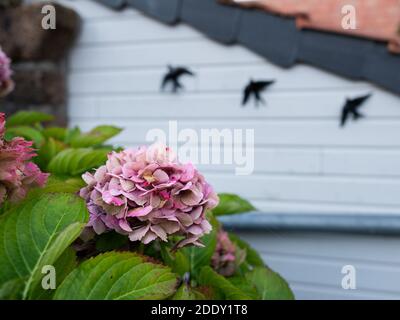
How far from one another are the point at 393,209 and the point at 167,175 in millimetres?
1378

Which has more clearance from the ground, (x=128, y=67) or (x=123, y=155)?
(x=128, y=67)

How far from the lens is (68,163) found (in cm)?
104

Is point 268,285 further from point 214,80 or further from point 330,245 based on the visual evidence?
point 214,80

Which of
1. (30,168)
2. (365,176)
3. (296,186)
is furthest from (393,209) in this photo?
(30,168)

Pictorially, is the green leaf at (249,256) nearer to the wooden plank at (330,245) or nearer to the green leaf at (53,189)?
the green leaf at (53,189)

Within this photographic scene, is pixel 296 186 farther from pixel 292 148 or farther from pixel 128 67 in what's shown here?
pixel 128 67

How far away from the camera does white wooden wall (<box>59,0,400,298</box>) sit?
6.07ft

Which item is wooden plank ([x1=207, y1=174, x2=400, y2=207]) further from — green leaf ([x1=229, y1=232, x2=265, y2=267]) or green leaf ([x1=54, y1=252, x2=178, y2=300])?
green leaf ([x1=54, y1=252, x2=178, y2=300])

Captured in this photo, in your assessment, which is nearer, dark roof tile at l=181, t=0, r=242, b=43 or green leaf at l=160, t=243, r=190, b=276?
green leaf at l=160, t=243, r=190, b=276

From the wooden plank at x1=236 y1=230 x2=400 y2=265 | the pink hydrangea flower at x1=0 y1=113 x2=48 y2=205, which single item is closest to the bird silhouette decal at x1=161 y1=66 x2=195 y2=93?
the wooden plank at x1=236 y1=230 x2=400 y2=265

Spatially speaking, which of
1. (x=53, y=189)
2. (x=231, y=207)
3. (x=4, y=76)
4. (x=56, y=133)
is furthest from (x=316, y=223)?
(x=53, y=189)

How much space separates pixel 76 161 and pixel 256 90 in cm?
112

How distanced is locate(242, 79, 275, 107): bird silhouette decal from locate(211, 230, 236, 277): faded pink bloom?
1.01 meters

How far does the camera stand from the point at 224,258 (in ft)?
3.41
